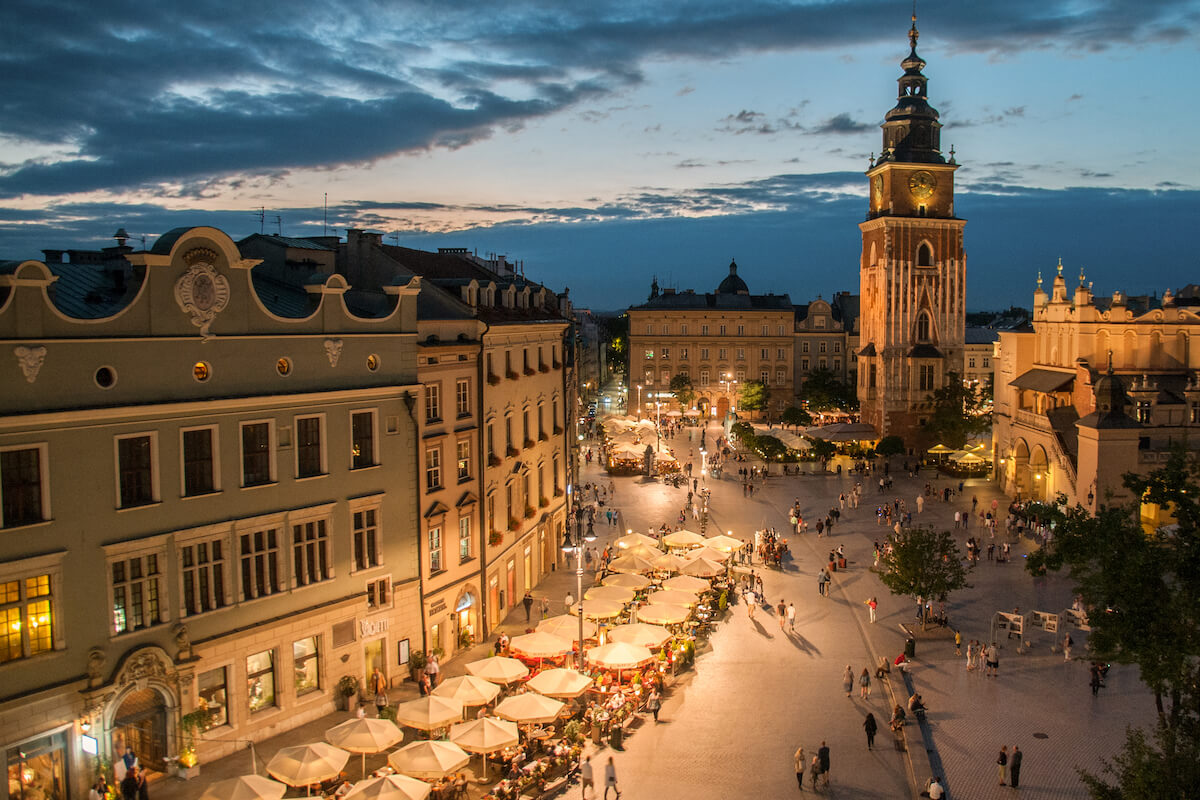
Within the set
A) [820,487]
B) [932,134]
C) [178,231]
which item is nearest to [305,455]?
[178,231]

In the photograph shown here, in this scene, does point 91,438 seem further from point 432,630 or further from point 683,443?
point 683,443

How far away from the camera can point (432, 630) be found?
106ft

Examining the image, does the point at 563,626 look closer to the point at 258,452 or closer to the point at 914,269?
the point at 258,452

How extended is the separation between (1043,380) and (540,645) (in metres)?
46.5

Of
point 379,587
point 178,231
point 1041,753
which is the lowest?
point 1041,753

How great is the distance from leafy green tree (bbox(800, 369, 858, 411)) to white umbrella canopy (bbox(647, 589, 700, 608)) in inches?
2751

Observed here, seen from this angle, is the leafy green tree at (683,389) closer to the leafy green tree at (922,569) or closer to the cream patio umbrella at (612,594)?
the leafy green tree at (922,569)

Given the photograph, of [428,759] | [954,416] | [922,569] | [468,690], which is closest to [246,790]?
[428,759]

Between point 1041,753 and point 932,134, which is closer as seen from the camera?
point 1041,753

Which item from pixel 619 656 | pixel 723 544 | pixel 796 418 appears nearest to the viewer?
pixel 619 656

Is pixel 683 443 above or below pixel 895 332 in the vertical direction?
below

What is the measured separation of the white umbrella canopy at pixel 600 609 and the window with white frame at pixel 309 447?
11.5 m

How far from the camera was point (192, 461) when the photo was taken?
25078 mm

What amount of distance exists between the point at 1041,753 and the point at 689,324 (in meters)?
89.2
